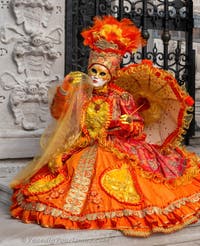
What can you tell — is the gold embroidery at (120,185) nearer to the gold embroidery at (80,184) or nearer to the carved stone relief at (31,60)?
the gold embroidery at (80,184)

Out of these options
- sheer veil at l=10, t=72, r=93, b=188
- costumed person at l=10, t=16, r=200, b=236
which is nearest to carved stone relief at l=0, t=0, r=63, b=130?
costumed person at l=10, t=16, r=200, b=236

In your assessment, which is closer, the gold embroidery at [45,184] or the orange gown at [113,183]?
the orange gown at [113,183]

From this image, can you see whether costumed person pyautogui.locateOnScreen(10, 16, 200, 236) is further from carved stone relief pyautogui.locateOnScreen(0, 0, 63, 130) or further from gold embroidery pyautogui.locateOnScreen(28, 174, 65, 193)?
carved stone relief pyautogui.locateOnScreen(0, 0, 63, 130)

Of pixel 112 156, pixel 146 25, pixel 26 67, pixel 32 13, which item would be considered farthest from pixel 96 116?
pixel 146 25

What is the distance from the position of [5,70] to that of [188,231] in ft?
7.75

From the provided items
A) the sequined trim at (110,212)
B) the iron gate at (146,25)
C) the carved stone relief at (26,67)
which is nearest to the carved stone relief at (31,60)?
the carved stone relief at (26,67)

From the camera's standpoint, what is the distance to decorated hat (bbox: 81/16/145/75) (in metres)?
3.69

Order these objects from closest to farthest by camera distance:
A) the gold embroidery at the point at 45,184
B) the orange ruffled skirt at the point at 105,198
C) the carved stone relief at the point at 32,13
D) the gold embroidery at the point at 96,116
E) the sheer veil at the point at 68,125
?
the orange ruffled skirt at the point at 105,198
the gold embroidery at the point at 45,184
the sheer veil at the point at 68,125
the gold embroidery at the point at 96,116
the carved stone relief at the point at 32,13

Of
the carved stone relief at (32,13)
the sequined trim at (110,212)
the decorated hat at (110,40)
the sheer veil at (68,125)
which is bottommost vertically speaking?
the sequined trim at (110,212)

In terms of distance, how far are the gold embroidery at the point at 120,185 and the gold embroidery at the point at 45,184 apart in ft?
1.04

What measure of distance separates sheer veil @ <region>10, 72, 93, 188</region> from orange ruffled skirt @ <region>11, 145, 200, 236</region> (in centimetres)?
9

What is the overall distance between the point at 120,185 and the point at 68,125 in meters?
0.57

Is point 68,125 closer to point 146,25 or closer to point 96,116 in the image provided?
point 96,116

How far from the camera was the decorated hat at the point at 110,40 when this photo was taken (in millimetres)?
3691
